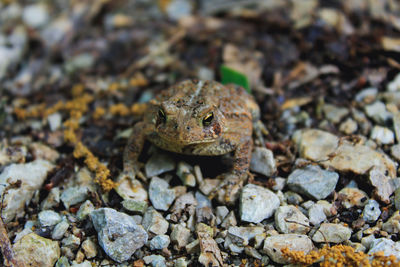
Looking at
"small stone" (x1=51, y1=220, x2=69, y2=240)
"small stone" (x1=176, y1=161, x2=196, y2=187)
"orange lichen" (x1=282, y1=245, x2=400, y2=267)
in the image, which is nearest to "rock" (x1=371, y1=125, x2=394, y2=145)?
"orange lichen" (x1=282, y1=245, x2=400, y2=267)

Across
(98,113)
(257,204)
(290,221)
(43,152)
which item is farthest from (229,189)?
(43,152)

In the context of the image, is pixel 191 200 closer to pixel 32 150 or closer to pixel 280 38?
pixel 32 150

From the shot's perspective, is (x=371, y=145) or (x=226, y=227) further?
(x=371, y=145)

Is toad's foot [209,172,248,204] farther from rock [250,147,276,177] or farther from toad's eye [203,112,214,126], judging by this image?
toad's eye [203,112,214,126]

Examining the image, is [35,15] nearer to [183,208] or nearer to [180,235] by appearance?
[183,208]

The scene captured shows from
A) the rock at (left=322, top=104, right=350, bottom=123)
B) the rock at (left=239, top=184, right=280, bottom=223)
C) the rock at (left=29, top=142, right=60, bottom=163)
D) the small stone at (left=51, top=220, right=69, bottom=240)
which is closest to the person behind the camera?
the small stone at (left=51, top=220, right=69, bottom=240)

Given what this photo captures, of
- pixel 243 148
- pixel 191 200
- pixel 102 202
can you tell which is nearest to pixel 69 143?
pixel 102 202
